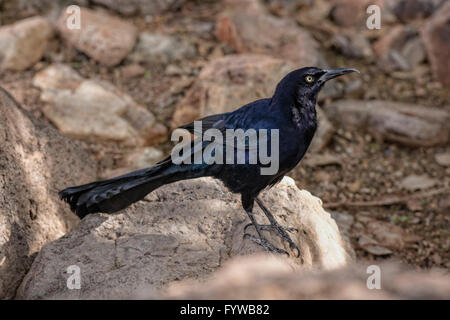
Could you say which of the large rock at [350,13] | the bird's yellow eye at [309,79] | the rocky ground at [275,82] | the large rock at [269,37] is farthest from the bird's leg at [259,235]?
the large rock at [350,13]

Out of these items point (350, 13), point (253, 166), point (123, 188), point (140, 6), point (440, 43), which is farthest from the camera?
point (350, 13)

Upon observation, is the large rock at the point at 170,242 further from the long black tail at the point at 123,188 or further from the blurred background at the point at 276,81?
the blurred background at the point at 276,81

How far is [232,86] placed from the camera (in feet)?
19.5

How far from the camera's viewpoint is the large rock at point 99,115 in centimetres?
619

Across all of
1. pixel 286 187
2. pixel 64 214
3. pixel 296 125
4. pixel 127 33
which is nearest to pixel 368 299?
pixel 296 125

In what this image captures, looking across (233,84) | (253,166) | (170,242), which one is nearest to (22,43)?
(233,84)

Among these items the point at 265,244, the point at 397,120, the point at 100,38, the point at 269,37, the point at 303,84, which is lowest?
the point at 265,244

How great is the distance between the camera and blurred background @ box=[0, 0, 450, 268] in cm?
587

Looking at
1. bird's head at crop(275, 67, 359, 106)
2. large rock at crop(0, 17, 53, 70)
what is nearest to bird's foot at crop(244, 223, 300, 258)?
bird's head at crop(275, 67, 359, 106)

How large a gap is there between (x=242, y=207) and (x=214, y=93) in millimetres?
2114

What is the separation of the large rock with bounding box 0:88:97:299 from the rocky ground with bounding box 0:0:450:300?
967 millimetres

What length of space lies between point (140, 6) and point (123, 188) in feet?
17.0

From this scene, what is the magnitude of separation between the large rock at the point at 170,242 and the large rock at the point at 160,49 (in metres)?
3.51

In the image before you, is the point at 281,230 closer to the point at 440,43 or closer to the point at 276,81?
the point at 276,81
